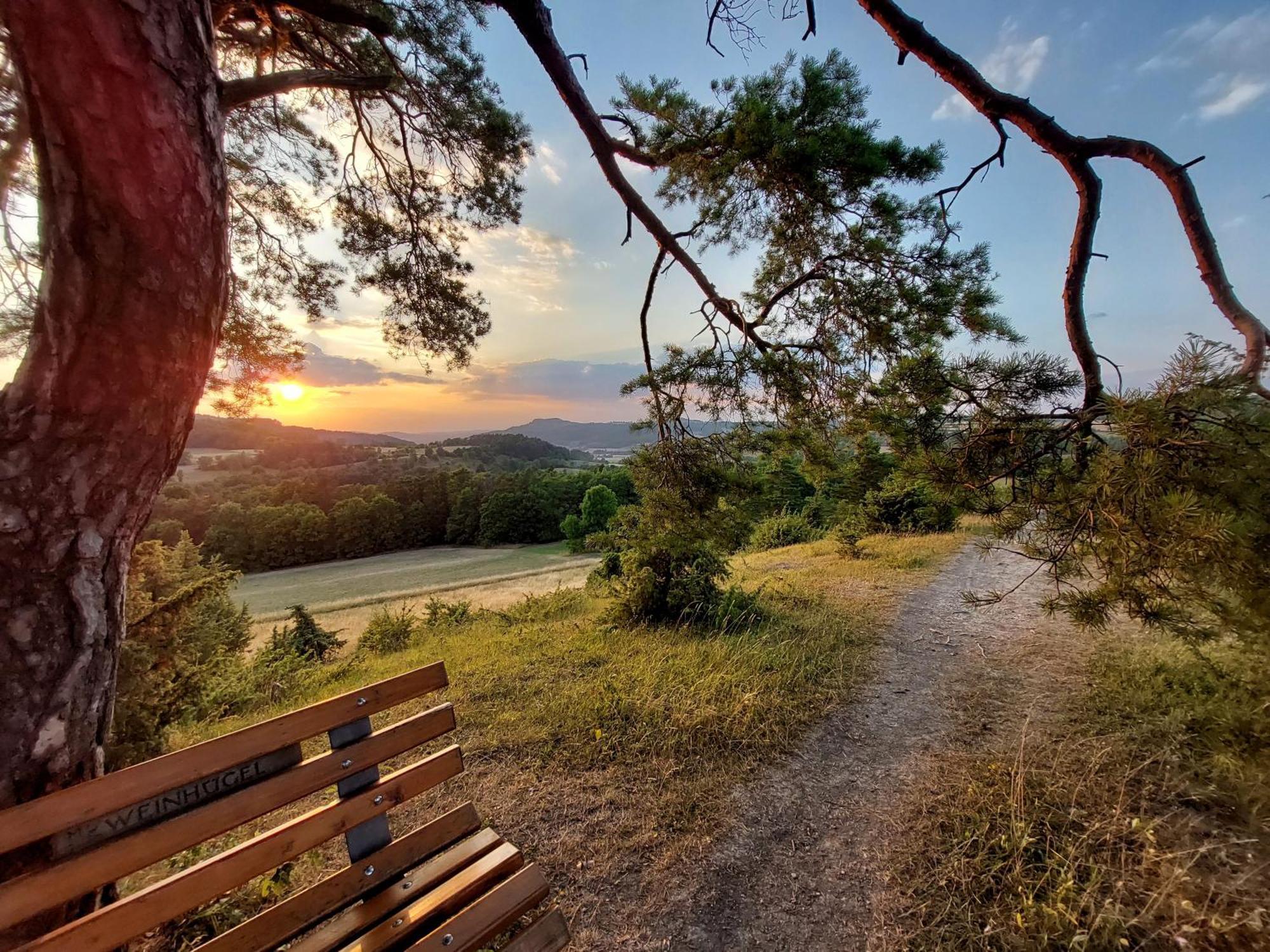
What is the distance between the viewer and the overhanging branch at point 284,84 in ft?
5.63

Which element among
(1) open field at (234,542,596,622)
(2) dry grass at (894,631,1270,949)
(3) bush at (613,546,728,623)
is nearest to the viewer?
(2) dry grass at (894,631,1270,949)

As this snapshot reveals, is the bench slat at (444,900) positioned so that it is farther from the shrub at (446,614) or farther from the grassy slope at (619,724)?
the shrub at (446,614)

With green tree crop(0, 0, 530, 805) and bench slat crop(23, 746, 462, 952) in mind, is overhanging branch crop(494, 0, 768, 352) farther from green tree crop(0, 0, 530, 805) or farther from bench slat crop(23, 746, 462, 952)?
bench slat crop(23, 746, 462, 952)

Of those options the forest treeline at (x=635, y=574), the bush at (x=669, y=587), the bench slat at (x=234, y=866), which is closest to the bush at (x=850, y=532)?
the forest treeline at (x=635, y=574)

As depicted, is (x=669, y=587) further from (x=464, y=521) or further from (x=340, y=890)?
(x=464, y=521)

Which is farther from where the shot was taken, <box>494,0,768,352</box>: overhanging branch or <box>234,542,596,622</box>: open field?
<box>234,542,596,622</box>: open field

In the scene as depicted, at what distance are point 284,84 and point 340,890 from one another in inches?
123

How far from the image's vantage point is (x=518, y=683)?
175 inches

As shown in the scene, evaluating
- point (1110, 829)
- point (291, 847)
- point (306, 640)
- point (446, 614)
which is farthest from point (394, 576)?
point (1110, 829)

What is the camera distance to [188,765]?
4.61 ft

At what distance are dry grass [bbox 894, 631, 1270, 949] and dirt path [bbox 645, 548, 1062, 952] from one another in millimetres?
190

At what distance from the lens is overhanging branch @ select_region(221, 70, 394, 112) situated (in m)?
1.72

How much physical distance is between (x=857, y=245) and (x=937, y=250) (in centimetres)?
45

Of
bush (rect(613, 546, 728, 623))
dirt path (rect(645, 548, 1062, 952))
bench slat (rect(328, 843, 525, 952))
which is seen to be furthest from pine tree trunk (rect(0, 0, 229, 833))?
bush (rect(613, 546, 728, 623))
